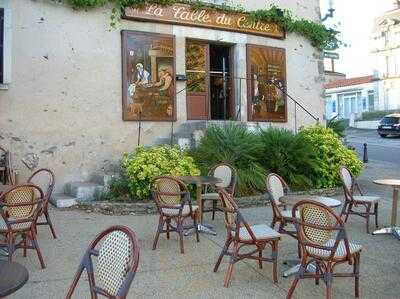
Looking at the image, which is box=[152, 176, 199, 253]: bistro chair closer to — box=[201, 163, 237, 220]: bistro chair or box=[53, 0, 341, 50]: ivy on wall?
box=[201, 163, 237, 220]: bistro chair

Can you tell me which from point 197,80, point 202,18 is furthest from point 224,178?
point 202,18

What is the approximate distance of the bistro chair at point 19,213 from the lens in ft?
14.7

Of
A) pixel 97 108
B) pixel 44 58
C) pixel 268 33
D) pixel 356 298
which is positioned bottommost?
pixel 356 298

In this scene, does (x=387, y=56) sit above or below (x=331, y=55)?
above

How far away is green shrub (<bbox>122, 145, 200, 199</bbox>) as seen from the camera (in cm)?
775

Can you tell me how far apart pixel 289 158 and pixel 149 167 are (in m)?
3.05

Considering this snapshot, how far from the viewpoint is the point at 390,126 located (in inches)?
1100

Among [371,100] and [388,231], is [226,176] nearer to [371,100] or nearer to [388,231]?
[388,231]

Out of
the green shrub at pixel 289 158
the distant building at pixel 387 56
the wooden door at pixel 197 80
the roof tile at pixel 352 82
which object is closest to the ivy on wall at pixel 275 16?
the wooden door at pixel 197 80

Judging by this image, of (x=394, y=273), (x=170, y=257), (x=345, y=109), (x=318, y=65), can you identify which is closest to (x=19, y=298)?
(x=170, y=257)

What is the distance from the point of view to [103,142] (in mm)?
9266

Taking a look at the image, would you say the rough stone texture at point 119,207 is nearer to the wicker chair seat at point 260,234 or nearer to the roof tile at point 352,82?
the wicker chair seat at point 260,234

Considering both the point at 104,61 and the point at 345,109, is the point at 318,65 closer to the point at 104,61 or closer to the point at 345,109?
the point at 104,61

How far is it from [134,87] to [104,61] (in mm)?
780
